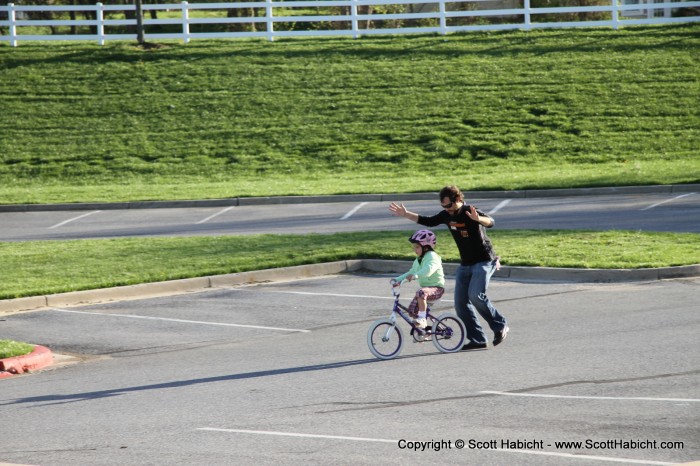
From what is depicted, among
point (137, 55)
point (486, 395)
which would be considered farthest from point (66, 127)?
point (486, 395)

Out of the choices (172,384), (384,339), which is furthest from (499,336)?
(172,384)

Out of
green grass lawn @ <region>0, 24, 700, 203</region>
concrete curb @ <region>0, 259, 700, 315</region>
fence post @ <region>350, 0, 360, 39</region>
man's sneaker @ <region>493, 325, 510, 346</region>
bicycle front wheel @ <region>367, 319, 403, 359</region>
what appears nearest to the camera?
bicycle front wheel @ <region>367, 319, 403, 359</region>

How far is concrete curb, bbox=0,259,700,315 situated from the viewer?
1444 centimetres

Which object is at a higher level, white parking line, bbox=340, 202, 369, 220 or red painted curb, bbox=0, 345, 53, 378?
white parking line, bbox=340, 202, 369, 220

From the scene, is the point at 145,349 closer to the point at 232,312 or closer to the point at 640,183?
the point at 232,312

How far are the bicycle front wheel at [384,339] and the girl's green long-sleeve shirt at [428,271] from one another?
476 mm

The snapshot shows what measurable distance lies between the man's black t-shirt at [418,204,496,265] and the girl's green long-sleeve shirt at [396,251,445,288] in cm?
28

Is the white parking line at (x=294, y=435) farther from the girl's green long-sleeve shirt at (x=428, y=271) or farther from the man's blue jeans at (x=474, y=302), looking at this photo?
the man's blue jeans at (x=474, y=302)

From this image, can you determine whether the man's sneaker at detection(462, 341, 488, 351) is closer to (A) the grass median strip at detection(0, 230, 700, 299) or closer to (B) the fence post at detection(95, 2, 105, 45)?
(A) the grass median strip at detection(0, 230, 700, 299)

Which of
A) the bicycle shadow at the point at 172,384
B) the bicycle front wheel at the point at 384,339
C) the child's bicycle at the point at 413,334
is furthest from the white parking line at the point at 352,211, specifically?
the bicycle shadow at the point at 172,384

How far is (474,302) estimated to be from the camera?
10852 millimetres

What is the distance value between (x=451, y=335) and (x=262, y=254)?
274 inches

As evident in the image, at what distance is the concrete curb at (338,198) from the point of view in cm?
2353

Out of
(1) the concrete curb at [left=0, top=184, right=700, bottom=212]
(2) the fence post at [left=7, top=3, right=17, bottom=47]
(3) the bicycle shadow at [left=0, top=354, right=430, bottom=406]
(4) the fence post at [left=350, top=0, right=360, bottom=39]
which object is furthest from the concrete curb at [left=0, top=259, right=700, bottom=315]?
(2) the fence post at [left=7, top=3, right=17, bottom=47]
